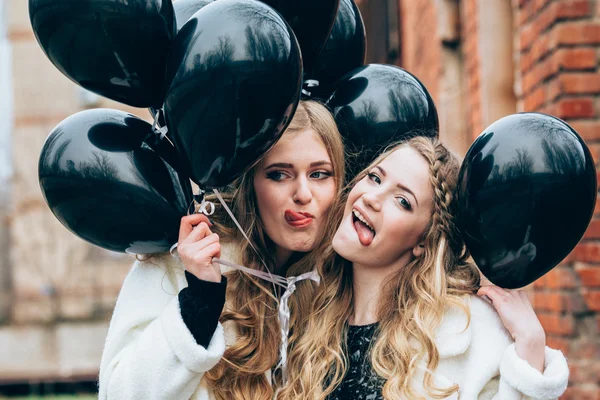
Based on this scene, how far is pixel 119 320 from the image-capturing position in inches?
93.0

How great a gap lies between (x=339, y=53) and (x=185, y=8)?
564 mm

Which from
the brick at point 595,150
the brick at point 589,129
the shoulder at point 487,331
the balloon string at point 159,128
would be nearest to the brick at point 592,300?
the brick at point 595,150

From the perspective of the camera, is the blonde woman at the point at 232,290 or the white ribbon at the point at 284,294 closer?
the blonde woman at the point at 232,290

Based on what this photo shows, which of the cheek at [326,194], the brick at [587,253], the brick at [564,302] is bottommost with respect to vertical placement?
the brick at [564,302]

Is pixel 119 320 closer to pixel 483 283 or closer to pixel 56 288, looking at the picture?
pixel 483 283

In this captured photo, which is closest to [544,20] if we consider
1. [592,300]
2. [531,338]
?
[592,300]

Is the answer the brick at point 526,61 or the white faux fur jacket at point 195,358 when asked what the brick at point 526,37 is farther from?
the white faux fur jacket at point 195,358

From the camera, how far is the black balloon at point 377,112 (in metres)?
2.53

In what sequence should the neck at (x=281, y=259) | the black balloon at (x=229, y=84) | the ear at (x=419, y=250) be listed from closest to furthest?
the black balloon at (x=229, y=84)
the ear at (x=419, y=250)
the neck at (x=281, y=259)

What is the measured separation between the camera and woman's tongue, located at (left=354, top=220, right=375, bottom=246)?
93.1 inches

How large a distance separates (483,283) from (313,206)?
1.93 ft

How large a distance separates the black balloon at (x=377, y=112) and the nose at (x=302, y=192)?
25 cm

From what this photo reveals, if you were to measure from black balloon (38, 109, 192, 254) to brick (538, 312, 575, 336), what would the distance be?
1889 mm

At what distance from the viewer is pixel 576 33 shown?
3.34 metres
